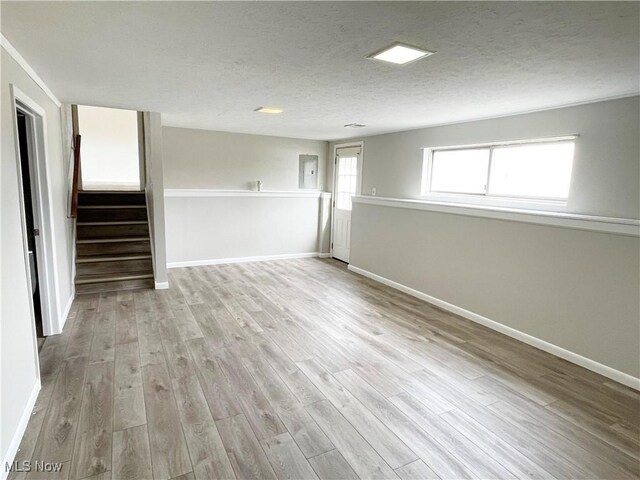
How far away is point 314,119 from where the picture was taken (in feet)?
15.0

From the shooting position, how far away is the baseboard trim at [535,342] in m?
2.86

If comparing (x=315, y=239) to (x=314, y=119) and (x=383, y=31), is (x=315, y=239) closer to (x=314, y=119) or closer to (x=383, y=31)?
(x=314, y=119)

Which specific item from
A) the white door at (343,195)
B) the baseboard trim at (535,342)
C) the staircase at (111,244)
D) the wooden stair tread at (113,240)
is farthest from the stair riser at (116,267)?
the baseboard trim at (535,342)

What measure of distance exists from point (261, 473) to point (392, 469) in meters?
0.69

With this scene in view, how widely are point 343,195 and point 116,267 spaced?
3.94 m

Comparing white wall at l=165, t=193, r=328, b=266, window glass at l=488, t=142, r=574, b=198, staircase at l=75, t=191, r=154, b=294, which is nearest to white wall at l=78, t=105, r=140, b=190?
staircase at l=75, t=191, r=154, b=294

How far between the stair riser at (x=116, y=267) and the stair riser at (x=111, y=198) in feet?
4.40

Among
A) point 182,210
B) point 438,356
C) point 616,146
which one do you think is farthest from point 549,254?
point 182,210

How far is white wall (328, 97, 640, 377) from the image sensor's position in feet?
9.34

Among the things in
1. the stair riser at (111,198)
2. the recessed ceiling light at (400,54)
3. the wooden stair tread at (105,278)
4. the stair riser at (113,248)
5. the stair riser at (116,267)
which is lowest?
the wooden stair tread at (105,278)

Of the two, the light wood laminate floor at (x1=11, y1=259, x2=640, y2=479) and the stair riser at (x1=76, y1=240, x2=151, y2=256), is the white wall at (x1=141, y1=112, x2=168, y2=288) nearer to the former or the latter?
the stair riser at (x1=76, y1=240, x2=151, y2=256)

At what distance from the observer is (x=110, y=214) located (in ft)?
18.1

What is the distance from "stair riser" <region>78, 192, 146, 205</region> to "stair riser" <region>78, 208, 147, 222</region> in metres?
0.27

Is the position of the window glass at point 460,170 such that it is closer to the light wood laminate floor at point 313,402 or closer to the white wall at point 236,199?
the light wood laminate floor at point 313,402
